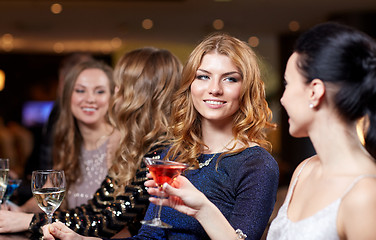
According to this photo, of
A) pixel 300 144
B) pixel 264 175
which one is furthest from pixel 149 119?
pixel 300 144

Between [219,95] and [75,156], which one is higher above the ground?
[219,95]

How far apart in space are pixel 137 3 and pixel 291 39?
14.6ft

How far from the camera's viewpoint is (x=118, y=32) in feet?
38.0

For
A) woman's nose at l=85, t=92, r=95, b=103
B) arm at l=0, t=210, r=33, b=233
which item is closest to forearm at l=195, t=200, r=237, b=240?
arm at l=0, t=210, r=33, b=233

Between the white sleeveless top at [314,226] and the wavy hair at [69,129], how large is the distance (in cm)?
201

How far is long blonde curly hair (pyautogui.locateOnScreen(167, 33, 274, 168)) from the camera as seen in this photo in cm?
231

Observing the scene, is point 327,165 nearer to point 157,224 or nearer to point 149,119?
point 157,224

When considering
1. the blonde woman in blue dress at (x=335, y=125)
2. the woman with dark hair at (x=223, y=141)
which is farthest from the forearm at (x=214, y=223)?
the blonde woman in blue dress at (x=335, y=125)

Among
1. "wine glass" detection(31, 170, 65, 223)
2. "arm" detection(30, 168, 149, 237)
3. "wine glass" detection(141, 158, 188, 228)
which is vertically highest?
"wine glass" detection(141, 158, 188, 228)

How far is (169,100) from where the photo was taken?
2824mm

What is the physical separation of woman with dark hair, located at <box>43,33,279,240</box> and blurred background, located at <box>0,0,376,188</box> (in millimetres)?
4626

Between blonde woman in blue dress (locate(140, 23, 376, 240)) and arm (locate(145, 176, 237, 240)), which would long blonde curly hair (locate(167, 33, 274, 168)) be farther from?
blonde woman in blue dress (locate(140, 23, 376, 240))

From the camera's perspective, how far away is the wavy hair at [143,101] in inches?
110

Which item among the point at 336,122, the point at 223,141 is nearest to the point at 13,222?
the point at 223,141
